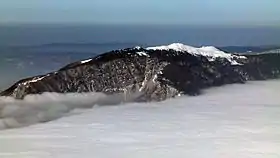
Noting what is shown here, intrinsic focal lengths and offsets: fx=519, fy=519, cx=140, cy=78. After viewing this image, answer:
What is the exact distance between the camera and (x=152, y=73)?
1456 centimetres

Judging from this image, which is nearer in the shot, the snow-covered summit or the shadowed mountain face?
the shadowed mountain face

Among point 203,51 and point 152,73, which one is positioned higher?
point 203,51

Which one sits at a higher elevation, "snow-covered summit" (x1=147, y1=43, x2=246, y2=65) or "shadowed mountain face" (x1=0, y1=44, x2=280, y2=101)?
"snow-covered summit" (x1=147, y1=43, x2=246, y2=65)

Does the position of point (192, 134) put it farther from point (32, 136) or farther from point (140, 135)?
point (32, 136)

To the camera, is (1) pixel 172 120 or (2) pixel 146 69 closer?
(1) pixel 172 120

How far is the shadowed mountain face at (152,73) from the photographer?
14.0m

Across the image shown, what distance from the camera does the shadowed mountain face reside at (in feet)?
46.0

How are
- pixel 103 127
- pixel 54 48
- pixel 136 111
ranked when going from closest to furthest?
pixel 103 127, pixel 136 111, pixel 54 48

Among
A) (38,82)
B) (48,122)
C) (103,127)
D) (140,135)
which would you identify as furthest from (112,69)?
(140,135)

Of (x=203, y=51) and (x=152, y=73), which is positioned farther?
(x=203, y=51)

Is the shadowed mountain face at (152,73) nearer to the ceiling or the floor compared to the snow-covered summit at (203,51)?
nearer to the floor

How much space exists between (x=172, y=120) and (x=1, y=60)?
12397 mm

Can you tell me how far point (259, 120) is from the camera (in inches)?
377

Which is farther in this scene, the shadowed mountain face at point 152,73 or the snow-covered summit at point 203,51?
the snow-covered summit at point 203,51
